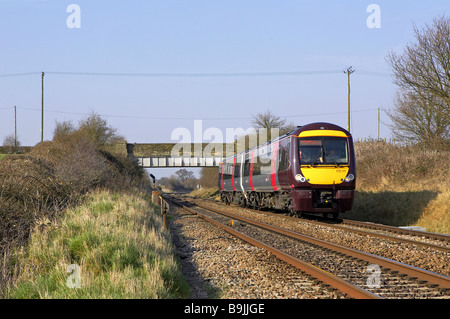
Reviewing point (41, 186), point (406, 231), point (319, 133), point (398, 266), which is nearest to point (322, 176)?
point (319, 133)

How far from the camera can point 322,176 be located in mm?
15859

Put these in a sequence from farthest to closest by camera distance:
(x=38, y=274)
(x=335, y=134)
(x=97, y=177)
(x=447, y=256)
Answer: (x=97, y=177), (x=335, y=134), (x=447, y=256), (x=38, y=274)

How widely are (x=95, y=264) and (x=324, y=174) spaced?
10.0m

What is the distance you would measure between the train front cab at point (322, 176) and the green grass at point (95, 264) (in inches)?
274

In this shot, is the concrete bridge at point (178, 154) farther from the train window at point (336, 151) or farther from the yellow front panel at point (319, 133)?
the train window at point (336, 151)

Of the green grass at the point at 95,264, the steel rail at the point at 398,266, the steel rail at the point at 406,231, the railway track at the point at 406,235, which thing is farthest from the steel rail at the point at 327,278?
the steel rail at the point at 406,231

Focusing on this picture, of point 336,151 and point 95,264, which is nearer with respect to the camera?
point 95,264

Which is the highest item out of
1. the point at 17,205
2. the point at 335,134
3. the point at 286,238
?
the point at 335,134

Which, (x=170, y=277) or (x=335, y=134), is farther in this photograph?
(x=335, y=134)

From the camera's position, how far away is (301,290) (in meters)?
6.49

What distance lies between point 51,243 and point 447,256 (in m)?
7.70

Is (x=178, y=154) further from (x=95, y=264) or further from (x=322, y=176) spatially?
(x=95, y=264)
